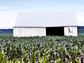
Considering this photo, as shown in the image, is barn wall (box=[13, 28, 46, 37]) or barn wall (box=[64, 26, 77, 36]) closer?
barn wall (box=[13, 28, 46, 37])

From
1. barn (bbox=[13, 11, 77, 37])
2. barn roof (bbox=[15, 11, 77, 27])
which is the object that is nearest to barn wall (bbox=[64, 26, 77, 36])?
barn (bbox=[13, 11, 77, 37])

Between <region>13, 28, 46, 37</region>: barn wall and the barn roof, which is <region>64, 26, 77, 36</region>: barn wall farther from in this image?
<region>13, 28, 46, 37</region>: barn wall

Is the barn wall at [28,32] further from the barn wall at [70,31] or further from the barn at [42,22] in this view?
the barn wall at [70,31]

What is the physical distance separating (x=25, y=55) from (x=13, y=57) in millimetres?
2043

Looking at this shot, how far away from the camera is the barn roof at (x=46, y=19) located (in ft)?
85.0

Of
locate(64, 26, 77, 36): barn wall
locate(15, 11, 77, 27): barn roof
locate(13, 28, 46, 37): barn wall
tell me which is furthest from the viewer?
locate(15, 11, 77, 27): barn roof

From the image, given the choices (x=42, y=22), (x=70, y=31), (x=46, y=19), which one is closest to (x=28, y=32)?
(x=42, y=22)

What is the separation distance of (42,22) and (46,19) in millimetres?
1049

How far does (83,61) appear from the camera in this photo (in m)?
7.45

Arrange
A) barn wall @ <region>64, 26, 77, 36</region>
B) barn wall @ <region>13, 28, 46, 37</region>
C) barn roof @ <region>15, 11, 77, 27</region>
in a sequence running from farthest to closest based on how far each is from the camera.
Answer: barn roof @ <region>15, 11, 77, 27</region> → barn wall @ <region>64, 26, 77, 36</region> → barn wall @ <region>13, 28, 46, 37</region>

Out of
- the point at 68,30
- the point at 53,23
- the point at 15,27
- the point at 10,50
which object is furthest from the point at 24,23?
the point at 10,50

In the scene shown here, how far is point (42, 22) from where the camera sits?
2634cm

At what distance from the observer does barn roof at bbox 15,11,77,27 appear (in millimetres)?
25906

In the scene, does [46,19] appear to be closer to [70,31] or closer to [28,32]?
[28,32]
